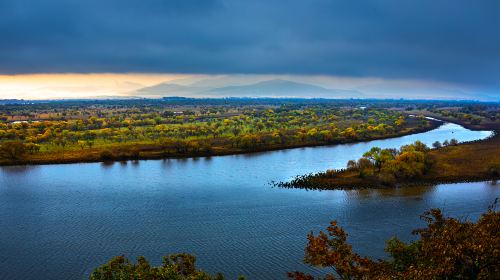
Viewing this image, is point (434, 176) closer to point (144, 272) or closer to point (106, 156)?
point (144, 272)

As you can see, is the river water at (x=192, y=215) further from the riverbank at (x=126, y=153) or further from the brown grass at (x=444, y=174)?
the riverbank at (x=126, y=153)

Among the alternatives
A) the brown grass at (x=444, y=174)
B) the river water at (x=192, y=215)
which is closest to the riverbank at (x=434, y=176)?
the brown grass at (x=444, y=174)

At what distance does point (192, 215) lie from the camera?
159 ft

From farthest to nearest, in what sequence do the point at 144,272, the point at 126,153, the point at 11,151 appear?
the point at 126,153 → the point at 11,151 → the point at 144,272

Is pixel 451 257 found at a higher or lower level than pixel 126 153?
higher

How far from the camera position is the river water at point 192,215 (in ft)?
121

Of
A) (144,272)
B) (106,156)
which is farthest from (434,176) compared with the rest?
(106,156)

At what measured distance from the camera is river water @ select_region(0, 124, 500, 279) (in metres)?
36.9

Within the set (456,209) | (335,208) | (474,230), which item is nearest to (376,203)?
(335,208)

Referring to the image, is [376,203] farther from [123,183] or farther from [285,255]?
[123,183]

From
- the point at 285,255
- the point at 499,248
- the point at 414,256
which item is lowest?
the point at 285,255

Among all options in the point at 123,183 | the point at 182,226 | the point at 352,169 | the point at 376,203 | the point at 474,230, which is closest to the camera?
the point at 474,230

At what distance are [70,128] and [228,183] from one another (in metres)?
92.9

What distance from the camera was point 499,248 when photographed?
15203 mm
